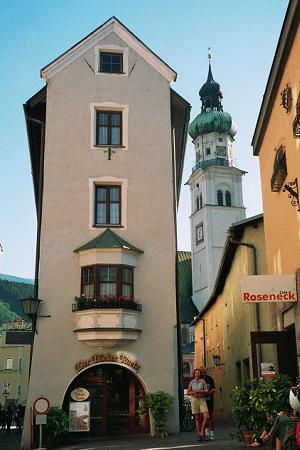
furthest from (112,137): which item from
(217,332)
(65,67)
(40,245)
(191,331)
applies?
(191,331)

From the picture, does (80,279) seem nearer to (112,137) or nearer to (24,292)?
(112,137)

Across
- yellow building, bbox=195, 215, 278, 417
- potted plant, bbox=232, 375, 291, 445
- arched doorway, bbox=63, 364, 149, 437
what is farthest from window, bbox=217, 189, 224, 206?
potted plant, bbox=232, 375, 291, 445

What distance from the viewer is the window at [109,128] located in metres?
21.6

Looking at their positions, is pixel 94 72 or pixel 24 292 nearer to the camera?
pixel 94 72

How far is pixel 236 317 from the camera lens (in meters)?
25.1

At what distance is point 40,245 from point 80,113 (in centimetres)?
526

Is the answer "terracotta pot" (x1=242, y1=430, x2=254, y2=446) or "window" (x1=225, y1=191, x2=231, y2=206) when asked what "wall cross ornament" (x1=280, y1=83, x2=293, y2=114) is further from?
"window" (x1=225, y1=191, x2=231, y2=206)

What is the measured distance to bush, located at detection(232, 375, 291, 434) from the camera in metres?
11.4

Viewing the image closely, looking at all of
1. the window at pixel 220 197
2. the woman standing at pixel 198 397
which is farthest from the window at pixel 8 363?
the woman standing at pixel 198 397

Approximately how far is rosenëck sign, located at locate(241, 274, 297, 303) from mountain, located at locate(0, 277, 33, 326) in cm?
9461

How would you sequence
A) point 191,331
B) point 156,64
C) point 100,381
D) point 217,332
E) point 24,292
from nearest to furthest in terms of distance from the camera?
point 100,381
point 156,64
point 217,332
point 191,331
point 24,292

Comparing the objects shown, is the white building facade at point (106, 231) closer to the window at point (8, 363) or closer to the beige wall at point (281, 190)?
the beige wall at point (281, 190)

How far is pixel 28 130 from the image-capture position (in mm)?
22703

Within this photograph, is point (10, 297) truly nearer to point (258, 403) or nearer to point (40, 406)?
point (40, 406)
